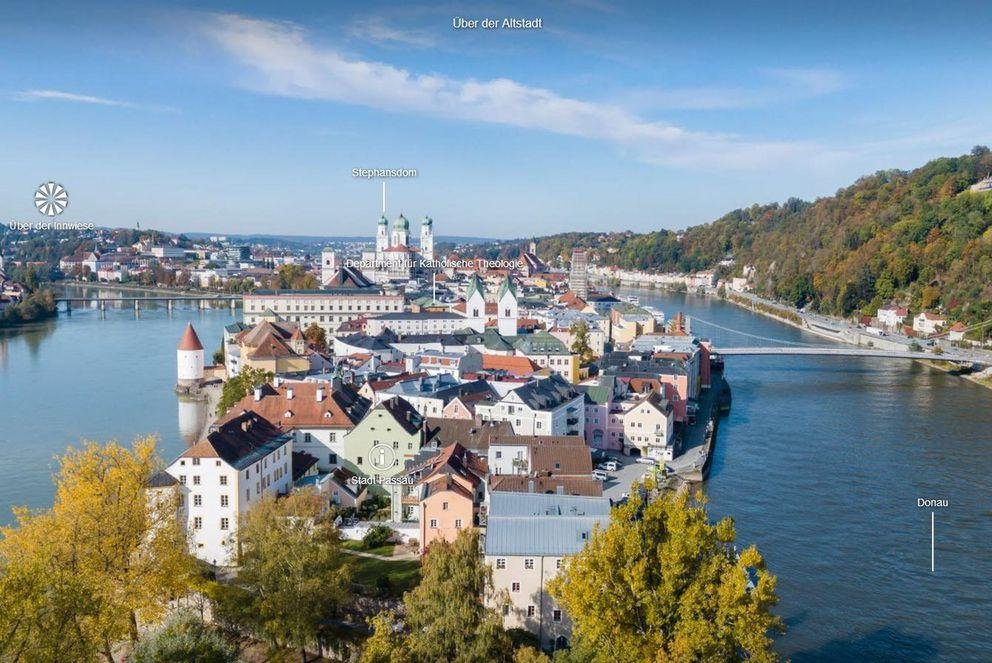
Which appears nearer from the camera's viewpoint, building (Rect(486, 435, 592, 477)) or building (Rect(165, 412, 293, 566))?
building (Rect(165, 412, 293, 566))

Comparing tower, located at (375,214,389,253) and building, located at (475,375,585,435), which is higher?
tower, located at (375,214,389,253)

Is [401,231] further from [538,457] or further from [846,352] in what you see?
[538,457]

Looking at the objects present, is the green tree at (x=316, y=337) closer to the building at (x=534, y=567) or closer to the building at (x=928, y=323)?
the building at (x=534, y=567)

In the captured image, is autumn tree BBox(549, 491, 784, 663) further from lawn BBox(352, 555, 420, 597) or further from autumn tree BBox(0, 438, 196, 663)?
autumn tree BBox(0, 438, 196, 663)

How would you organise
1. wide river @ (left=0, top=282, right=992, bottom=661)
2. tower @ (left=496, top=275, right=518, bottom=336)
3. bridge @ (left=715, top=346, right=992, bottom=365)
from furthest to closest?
bridge @ (left=715, top=346, right=992, bottom=365) → tower @ (left=496, top=275, right=518, bottom=336) → wide river @ (left=0, top=282, right=992, bottom=661)

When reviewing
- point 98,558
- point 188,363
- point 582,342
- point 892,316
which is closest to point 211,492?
point 98,558

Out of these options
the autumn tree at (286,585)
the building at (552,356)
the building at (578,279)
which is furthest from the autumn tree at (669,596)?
the building at (578,279)

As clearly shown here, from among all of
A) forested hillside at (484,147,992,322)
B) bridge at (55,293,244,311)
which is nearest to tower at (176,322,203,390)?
bridge at (55,293,244,311)
